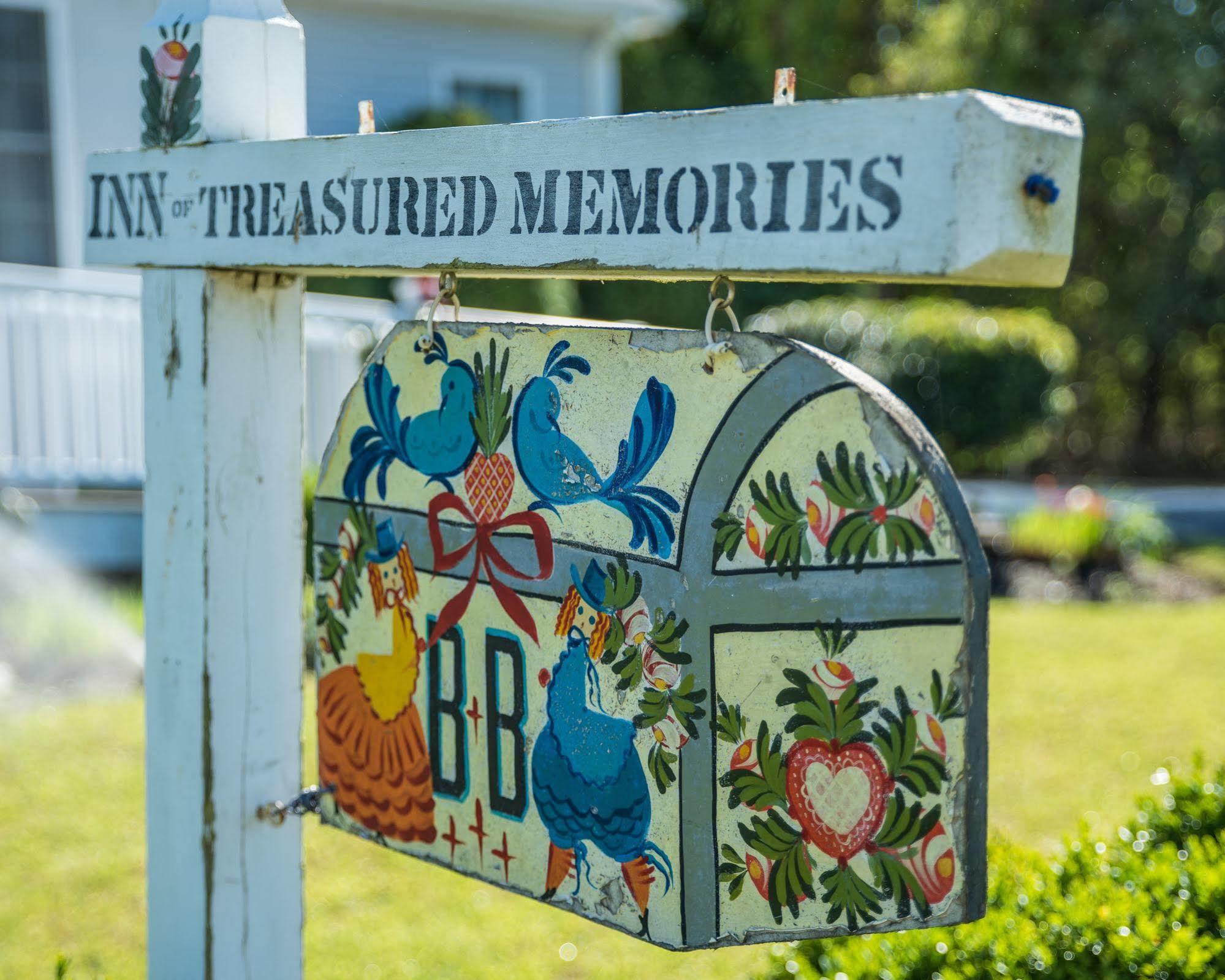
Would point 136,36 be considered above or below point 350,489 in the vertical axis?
above

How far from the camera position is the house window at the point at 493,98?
982 centimetres

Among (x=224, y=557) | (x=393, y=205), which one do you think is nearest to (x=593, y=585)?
(x=393, y=205)

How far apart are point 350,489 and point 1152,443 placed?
14637 millimetres

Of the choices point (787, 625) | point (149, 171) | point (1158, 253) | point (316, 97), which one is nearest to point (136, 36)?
point (316, 97)

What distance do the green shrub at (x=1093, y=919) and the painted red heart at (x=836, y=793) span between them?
647mm

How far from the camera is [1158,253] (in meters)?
13.0

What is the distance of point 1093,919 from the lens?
6.61 feet

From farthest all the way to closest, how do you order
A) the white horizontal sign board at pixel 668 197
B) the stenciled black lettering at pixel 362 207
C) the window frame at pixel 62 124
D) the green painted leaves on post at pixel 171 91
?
the window frame at pixel 62 124, the green painted leaves on post at pixel 171 91, the stenciled black lettering at pixel 362 207, the white horizontal sign board at pixel 668 197

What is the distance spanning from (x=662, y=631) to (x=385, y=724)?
544mm

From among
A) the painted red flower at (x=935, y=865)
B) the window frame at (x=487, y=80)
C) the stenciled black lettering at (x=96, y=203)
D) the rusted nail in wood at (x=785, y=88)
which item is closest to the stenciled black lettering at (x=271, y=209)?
the stenciled black lettering at (x=96, y=203)

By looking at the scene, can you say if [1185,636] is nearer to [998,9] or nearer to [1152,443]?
[998,9]

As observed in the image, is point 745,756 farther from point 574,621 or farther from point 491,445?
point 491,445

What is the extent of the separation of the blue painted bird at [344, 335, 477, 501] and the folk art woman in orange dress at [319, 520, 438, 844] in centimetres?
9

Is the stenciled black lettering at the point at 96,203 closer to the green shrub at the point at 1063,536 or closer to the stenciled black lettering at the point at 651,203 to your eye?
the stenciled black lettering at the point at 651,203
